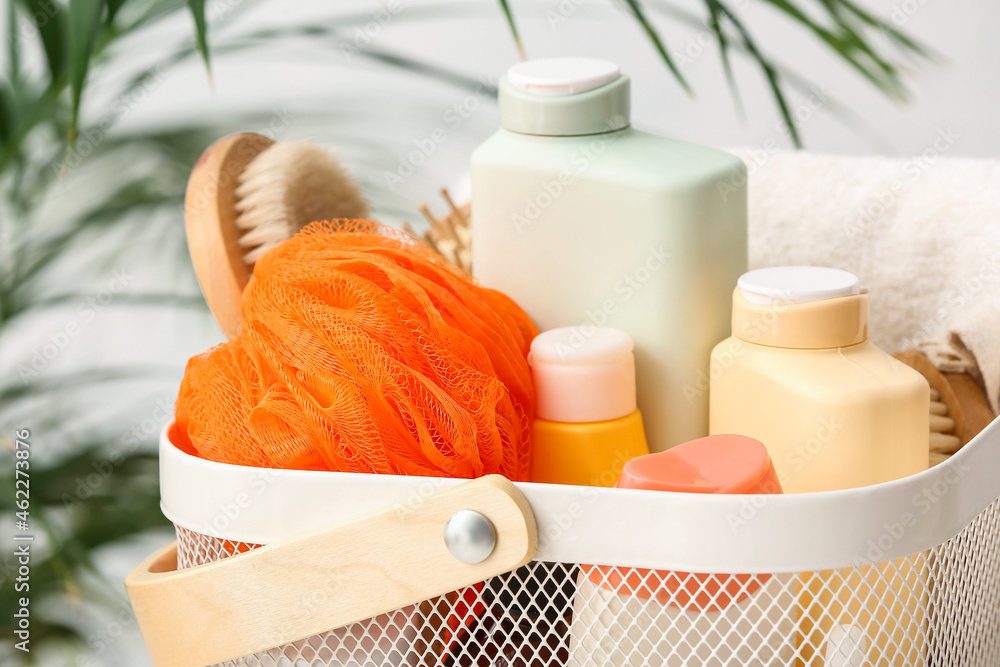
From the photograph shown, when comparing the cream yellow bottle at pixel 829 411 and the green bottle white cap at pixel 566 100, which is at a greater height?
the green bottle white cap at pixel 566 100

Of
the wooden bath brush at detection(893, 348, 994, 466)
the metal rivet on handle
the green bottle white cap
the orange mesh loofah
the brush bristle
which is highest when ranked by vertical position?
the green bottle white cap

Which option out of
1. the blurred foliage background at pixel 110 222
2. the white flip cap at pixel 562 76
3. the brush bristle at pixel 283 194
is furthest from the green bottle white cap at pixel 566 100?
the blurred foliage background at pixel 110 222

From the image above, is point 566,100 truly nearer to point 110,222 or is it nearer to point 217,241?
point 217,241

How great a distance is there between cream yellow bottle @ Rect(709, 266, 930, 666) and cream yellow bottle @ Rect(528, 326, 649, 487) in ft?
0.14

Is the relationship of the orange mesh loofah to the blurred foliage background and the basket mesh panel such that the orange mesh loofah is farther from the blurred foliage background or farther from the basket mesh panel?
the blurred foliage background

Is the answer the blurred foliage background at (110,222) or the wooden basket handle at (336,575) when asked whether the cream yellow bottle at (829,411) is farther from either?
the blurred foliage background at (110,222)

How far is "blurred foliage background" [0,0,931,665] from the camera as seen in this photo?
0.62 m

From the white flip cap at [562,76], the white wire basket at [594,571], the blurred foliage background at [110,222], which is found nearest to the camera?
the white wire basket at [594,571]

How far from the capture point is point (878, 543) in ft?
0.88

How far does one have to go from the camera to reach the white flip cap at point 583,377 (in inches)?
13.4

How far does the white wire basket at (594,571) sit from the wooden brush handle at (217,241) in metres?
0.11

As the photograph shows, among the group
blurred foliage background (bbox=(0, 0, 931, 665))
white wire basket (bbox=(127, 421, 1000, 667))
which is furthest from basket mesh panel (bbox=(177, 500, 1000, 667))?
blurred foliage background (bbox=(0, 0, 931, 665))

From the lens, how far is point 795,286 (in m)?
0.33

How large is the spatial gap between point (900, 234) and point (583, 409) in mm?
231
